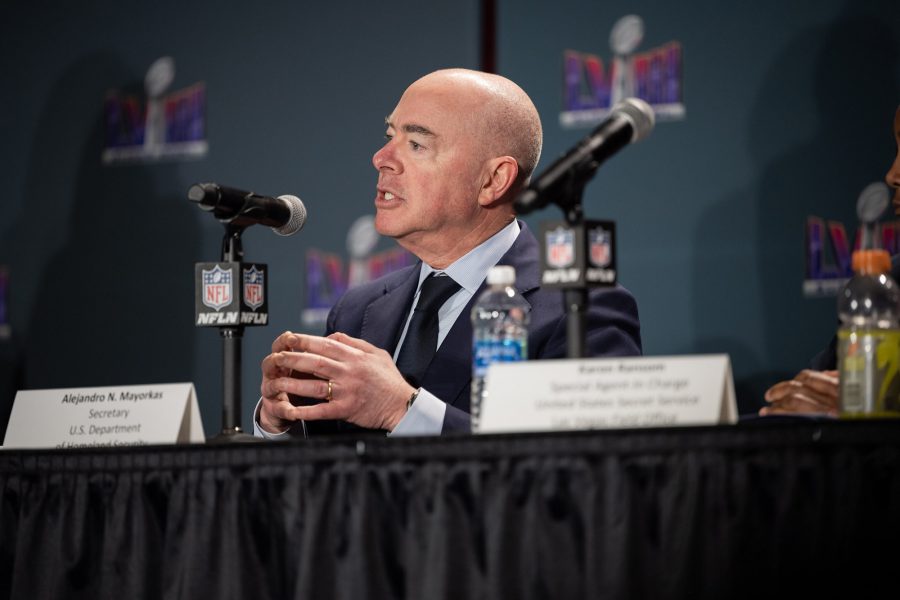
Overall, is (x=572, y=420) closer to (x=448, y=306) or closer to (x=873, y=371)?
(x=873, y=371)

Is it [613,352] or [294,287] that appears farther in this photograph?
[294,287]

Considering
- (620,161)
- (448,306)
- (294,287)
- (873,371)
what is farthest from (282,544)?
(294,287)

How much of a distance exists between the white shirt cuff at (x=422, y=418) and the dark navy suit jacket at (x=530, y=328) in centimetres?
1

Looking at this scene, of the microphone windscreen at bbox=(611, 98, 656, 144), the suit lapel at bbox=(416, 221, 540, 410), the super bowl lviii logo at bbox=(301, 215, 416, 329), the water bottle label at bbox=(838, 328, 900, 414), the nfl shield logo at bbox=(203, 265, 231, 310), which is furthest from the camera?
the super bowl lviii logo at bbox=(301, 215, 416, 329)

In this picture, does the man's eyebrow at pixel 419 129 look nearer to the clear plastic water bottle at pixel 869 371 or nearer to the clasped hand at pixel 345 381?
the clasped hand at pixel 345 381

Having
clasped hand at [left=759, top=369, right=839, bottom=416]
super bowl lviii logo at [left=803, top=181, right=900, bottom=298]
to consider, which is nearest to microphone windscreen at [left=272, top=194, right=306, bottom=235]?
clasped hand at [left=759, top=369, right=839, bottom=416]

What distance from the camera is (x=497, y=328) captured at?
183 cm

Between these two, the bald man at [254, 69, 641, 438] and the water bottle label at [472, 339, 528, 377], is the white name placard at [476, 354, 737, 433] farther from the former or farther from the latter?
the bald man at [254, 69, 641, 438]

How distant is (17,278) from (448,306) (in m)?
2.04

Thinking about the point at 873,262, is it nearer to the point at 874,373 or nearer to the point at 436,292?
the point at 874,373

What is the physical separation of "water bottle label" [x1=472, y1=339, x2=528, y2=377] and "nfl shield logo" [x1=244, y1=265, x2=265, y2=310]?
35cm

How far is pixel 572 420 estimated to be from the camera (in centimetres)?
130

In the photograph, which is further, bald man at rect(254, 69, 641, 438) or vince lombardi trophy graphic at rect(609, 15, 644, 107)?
vince lombardi trophy graphic at rect(609, 15, 644, 107)

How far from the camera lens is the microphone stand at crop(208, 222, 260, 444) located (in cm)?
168
